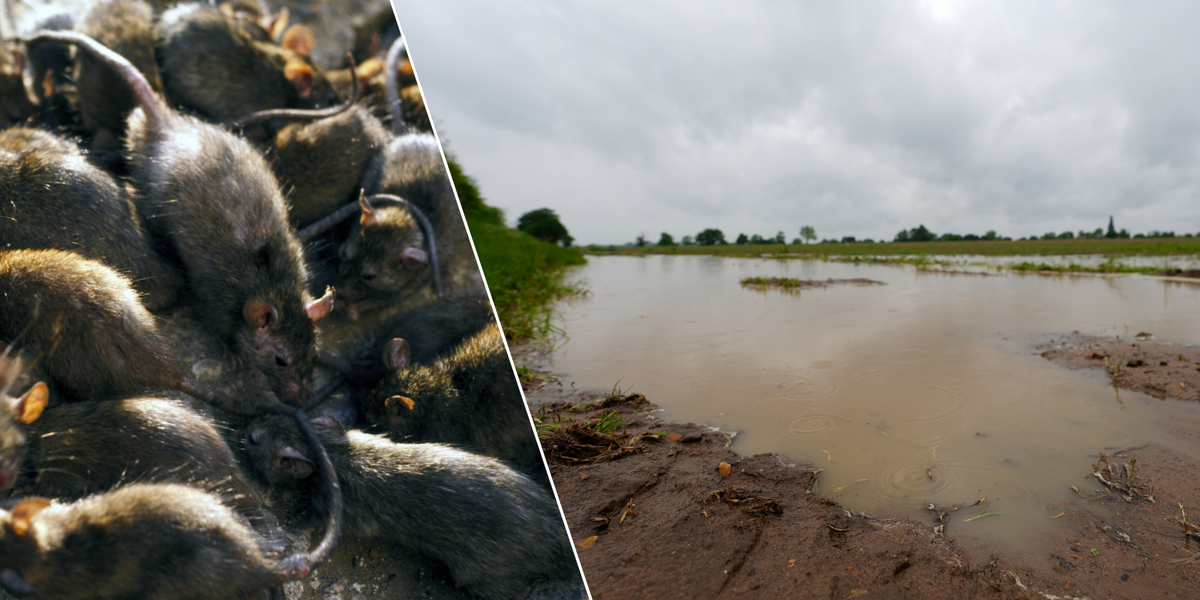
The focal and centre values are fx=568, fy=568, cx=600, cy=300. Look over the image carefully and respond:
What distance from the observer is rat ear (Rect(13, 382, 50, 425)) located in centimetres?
106

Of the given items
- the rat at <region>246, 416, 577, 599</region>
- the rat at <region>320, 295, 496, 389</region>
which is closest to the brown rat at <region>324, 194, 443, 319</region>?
the rat at <region>320, 295, 496, 389</region>

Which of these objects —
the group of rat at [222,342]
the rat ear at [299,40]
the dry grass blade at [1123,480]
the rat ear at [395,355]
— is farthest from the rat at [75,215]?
the dry grass blade at [1123,480]

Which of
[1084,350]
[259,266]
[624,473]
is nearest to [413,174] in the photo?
[259,266]

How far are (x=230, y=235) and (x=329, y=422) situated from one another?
72 cm

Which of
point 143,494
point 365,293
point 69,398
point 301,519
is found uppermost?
point 365,293

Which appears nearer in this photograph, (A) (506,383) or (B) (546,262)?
(A) (506,383)

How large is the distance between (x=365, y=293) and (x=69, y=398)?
1.02 metres

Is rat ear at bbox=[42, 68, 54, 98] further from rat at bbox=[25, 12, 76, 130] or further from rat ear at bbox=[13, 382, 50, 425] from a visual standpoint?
rat ear at bbox=[13, 382, 50, 425]

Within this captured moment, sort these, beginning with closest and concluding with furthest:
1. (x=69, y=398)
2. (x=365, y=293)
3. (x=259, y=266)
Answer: (x=69, y=398), (x=259, y=266), (x=365, y=293)

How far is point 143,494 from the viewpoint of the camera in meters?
1.12

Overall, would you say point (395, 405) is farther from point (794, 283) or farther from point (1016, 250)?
point (1016, 250)

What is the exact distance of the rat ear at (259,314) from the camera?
172 centimetres

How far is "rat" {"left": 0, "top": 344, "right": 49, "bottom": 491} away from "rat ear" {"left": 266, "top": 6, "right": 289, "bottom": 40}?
112 inches

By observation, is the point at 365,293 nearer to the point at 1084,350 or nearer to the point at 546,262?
the point at 1084,350
